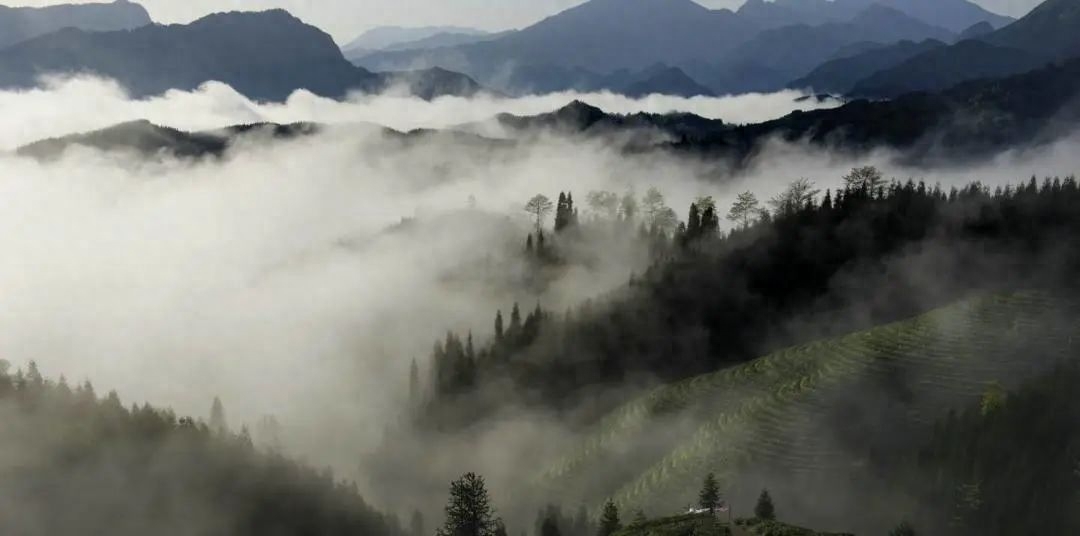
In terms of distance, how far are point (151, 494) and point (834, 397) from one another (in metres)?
155

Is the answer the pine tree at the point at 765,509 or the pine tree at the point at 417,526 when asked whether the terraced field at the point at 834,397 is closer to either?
the pine tree at the point at 765,509

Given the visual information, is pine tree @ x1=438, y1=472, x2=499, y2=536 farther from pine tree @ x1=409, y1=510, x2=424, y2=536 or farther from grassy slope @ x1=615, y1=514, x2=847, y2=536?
pine tree @ x1=409, y1=510, x2=424, y2=536

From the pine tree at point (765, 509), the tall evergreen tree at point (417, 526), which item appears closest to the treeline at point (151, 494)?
the tall evergreen tree at point (417, 526)

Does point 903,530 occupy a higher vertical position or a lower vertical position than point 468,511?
lower

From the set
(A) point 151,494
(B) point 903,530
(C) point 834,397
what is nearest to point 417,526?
(A) point 151,494

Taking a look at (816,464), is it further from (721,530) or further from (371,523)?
(371,523)

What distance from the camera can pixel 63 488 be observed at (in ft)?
610

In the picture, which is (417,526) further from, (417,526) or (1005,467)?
(1005,467)

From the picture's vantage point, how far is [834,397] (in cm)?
16588

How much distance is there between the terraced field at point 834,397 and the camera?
157000 millimetres

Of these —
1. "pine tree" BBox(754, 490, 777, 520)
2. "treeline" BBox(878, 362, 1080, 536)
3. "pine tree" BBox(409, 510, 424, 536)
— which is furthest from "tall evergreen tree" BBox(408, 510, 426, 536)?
"treeline" BBox(878, 362, 1080, 536)

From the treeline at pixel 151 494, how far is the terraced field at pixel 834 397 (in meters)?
56.9

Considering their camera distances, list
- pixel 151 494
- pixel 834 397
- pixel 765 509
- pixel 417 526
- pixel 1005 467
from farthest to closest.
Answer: pixel 151 494, pixel 417 526, pixel 834 397, pixel 1005 467, pixel 765 509

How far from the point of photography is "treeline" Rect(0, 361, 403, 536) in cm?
17638
